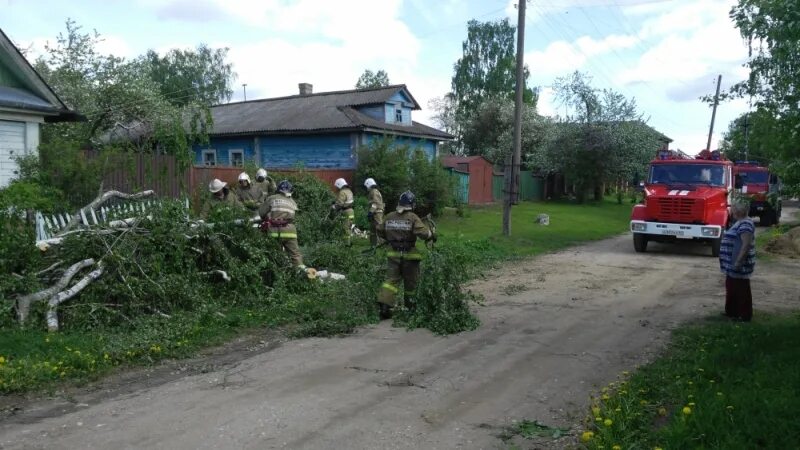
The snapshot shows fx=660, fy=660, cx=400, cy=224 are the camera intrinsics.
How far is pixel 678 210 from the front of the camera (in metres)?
15.2

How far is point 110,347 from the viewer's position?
21.3ft

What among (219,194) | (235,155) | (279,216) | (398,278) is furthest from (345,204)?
(235,155)

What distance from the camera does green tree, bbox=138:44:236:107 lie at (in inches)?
2328

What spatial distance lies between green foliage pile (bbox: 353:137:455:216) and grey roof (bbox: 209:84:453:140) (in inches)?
145

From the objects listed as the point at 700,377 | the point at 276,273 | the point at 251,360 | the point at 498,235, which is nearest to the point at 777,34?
the point at 700,377

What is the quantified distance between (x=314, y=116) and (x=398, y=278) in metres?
19.4

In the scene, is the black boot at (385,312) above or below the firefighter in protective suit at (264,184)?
below

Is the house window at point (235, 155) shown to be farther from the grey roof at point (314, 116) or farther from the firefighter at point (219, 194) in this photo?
A: the firefighter at point (219, 194)

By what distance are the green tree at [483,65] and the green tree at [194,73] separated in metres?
21.7

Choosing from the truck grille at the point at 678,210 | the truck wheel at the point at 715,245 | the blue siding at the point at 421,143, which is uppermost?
the blue siding at the point at 421,143

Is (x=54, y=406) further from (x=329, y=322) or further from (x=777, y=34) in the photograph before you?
(x=777, y=34)

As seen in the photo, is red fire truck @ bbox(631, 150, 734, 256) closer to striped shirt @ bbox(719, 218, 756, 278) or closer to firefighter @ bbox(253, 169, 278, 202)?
striped shirt @ bbox(719, 218, 756, 278)

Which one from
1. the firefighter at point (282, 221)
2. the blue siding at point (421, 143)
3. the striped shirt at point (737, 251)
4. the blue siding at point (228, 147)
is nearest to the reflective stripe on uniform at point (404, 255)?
the firefighter at point (282, 221)

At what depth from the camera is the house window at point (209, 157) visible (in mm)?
29133
